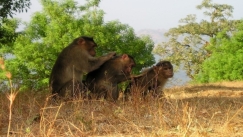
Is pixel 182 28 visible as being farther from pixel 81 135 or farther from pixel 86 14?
pixel 81 135

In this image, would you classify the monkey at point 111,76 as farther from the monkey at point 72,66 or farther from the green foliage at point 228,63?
the green foliage at point 228,63

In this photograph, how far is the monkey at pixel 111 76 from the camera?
1074 cm

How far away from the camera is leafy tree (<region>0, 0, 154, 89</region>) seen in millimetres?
45812

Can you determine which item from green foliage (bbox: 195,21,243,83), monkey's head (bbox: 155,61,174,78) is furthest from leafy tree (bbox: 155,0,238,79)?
→ monkey's head (bbox: 155,61,174,78)

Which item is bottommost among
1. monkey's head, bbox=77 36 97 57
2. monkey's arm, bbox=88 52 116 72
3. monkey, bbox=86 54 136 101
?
monkey, bbox=86 54 136 101

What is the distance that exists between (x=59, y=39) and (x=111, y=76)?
3727cm

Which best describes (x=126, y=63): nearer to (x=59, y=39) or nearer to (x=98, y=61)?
(x=98, y=61)

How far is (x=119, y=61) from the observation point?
35.9ft

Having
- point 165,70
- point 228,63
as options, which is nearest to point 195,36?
point 228,63

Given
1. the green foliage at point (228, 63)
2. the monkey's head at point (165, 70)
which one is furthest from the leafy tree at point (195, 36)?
the monkey's head at point (165, 70)

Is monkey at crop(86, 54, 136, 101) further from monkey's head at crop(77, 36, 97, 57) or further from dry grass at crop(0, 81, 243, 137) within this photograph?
dry grass at crop(0, 81, 243, 137)

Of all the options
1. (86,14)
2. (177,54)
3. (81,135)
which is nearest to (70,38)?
(86,14)

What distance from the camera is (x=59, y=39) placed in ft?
156

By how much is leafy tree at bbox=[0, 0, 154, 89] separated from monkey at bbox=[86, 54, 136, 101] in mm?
32626
